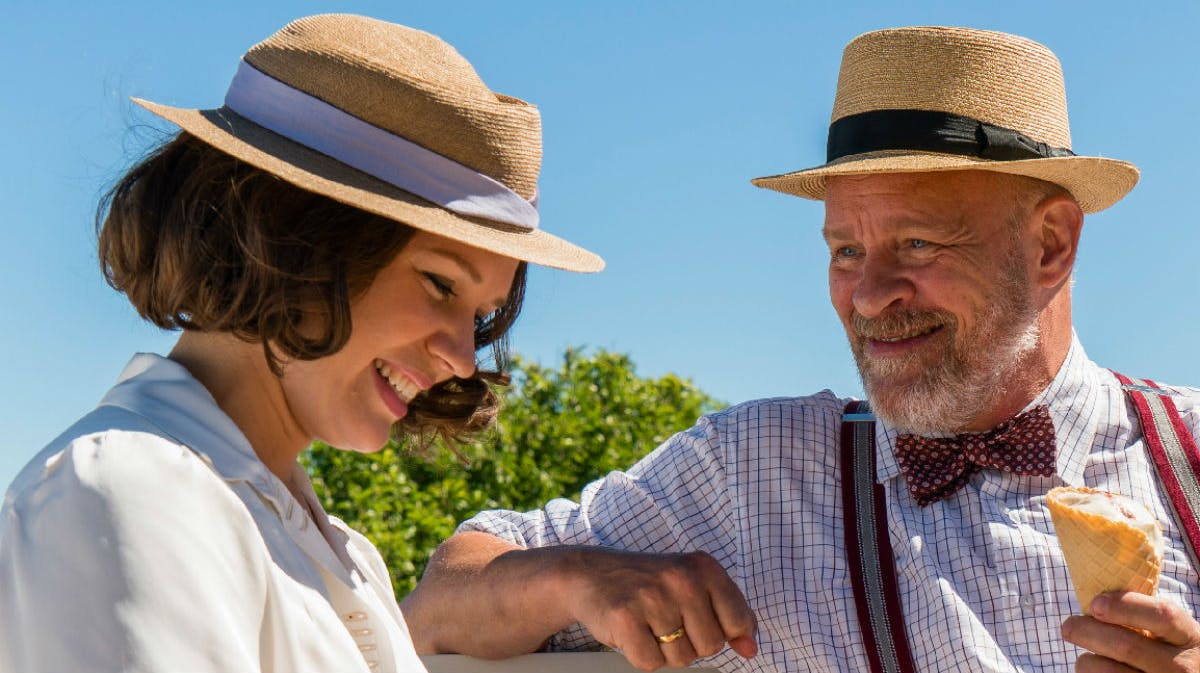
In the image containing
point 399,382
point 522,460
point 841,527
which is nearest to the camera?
point 399,382

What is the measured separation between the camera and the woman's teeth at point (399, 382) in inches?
74.9

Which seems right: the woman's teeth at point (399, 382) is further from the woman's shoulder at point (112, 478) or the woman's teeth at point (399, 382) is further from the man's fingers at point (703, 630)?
the man's fingers at point (703, 630)

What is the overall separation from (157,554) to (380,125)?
0.72 metres

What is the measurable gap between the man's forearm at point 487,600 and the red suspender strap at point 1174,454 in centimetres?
140

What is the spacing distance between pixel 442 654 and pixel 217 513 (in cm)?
163

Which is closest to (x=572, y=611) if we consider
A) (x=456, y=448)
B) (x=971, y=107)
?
(x=456, y=448)

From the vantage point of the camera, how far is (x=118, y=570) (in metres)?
1.46

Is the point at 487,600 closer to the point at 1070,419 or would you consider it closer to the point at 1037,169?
the point at 1070,419

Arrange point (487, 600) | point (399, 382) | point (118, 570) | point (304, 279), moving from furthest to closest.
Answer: point (487, 600)
point (399, 382)
point (304, 279)
point (118, 570)

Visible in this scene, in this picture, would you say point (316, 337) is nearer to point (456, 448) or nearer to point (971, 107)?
point (456, 448)

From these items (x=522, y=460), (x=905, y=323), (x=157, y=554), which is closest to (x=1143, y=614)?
(x=905, y=323)

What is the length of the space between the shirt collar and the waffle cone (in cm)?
65

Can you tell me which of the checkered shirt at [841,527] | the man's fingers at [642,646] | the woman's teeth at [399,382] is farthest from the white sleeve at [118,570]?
the checkered shirt at [841,527]

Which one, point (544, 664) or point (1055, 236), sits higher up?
point (1055, 236)
